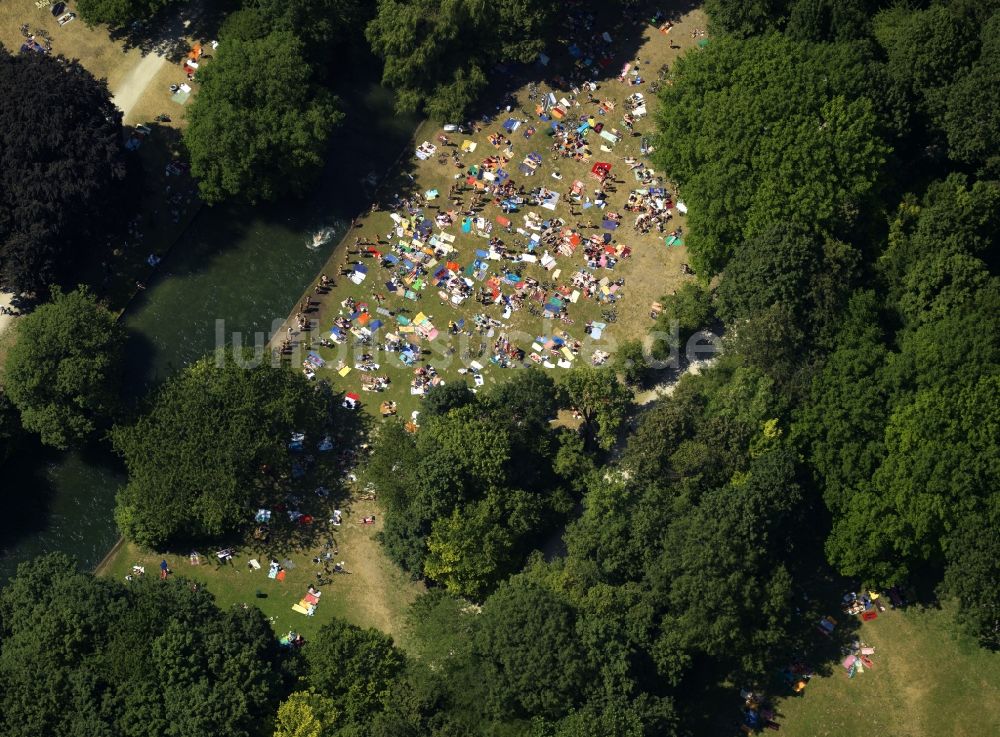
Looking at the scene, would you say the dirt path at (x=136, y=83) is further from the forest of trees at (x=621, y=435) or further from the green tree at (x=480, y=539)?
the green tree at (x=480, y=539)

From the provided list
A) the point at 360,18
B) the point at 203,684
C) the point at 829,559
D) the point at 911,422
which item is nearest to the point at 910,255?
the point at 911,422

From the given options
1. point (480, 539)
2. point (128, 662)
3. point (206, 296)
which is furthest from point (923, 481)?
point (128, 662)

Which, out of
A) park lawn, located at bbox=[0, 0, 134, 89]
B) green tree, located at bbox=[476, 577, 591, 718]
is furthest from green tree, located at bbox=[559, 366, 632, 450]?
park lawn, located at bbox=[0, 0, 134, 89]

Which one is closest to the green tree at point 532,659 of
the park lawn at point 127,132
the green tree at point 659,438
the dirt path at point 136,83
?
the green tree at point 659,438

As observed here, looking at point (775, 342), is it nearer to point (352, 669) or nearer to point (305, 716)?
point (352, 669)

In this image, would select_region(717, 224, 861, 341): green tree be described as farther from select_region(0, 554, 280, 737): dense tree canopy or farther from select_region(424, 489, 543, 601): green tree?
select_region(0, 554, 280, 737): dense tree canopy
